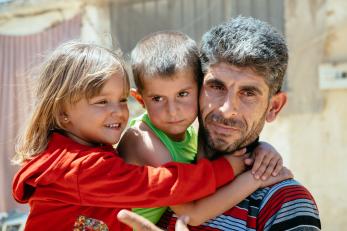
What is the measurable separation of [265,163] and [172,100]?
0.48 m

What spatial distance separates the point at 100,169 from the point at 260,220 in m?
0.63

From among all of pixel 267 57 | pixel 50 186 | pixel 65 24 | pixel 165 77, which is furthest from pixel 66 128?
pixel 65 24

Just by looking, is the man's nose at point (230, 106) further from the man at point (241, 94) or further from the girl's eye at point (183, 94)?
the girl's eye at point (183, 94)

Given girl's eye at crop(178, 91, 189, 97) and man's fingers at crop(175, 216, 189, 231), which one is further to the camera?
girl's eye at crop(178, 91, 189, 97)

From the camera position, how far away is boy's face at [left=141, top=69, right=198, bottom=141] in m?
2.50

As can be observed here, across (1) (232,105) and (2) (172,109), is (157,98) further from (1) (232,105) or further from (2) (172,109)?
(1) (232,105)

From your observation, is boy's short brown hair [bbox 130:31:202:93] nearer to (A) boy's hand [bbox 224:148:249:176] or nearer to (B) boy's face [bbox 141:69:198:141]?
(B) boy's face [bbox 141:69:198:141]

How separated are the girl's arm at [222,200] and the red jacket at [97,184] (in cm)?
3

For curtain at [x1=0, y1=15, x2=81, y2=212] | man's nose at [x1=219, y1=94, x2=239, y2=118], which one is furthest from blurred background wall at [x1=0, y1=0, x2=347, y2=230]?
man's nose at [x1=219, y1=94, x2=239, y2=118]

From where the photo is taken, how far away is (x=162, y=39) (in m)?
2.63

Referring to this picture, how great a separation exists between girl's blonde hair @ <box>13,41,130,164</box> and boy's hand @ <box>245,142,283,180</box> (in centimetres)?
61

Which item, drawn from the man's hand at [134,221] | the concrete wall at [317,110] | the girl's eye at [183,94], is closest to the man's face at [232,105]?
the girl's eye at [183,94]

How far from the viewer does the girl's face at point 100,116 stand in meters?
2.45

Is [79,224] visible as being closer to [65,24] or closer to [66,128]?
[66,128]
